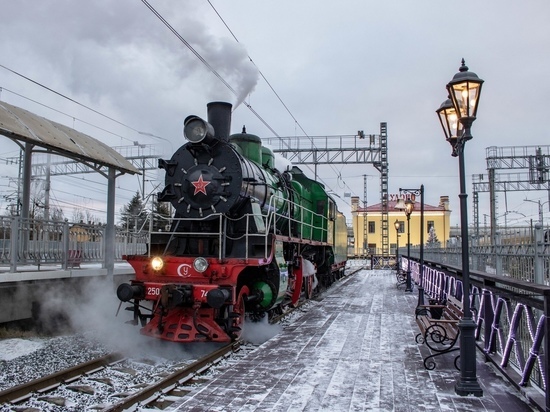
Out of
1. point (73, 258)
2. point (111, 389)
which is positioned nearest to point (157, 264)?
point (111, 389)

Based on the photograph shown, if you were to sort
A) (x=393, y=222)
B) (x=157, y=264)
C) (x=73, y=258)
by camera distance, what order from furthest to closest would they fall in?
(x=393, y=222)
(x=73, y=258)
(x=157, y=264)

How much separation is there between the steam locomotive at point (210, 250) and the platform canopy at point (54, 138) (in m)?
2.02

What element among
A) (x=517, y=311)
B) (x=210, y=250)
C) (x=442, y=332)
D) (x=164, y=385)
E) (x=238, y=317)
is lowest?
(x=164, y=385)

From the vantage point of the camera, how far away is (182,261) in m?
7.93

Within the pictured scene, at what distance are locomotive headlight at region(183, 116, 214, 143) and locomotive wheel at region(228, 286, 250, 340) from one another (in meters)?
2.68

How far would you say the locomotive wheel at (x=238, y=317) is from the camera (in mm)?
7732

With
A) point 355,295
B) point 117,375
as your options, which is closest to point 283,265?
point 117,375

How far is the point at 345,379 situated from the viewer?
18.8ft

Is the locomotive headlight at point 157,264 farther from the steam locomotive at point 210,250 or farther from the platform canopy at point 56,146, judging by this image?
the platform canopy at point 56,146

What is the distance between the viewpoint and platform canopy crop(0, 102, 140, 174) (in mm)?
8242

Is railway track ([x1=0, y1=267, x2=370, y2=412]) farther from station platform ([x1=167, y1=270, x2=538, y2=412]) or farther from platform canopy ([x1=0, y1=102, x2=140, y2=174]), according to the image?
platform canopy ([x1=0, y1=102, x2=140, y2=174])

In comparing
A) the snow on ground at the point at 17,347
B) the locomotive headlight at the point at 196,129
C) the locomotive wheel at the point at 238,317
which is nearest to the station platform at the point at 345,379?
the locomotive wheel at the point at 238,317

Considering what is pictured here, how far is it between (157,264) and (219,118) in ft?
9.56

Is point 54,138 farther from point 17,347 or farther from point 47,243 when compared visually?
point 17,347
